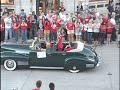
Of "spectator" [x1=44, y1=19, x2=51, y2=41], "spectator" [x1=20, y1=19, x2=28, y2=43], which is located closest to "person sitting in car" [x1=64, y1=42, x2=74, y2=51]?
"spectator" [x1=44, y1=19, x2=51, y2=41]

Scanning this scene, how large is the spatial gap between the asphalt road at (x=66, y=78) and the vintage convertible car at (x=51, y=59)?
264 millimetres

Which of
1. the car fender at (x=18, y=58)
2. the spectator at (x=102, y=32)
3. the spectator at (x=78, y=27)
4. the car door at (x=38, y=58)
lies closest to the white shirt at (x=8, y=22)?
the spectator at (x=78, y=27)

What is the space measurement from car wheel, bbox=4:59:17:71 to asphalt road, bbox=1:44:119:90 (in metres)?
0.16

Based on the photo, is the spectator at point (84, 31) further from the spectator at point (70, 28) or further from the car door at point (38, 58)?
the car door at point (38, 58)

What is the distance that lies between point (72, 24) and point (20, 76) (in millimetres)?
6210

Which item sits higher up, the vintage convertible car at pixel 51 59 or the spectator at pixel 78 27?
the spectator at pixel 78 27

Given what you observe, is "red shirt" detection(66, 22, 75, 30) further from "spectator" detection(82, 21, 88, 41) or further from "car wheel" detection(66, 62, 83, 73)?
"car wheel" detection(66, 62, 83, 73)

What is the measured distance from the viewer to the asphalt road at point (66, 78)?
13.7 m

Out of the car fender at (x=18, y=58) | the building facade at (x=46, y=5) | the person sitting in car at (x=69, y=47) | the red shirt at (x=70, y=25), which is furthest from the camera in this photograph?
the building facade at (x=46, y=5)

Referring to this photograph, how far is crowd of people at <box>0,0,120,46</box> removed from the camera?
67.5 ft

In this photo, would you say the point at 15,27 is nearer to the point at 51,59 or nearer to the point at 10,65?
the point at 10,65

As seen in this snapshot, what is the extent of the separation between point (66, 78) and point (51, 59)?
1146mm

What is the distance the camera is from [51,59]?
15461mm

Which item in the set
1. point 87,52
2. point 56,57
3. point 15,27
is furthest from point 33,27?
point 87,52
